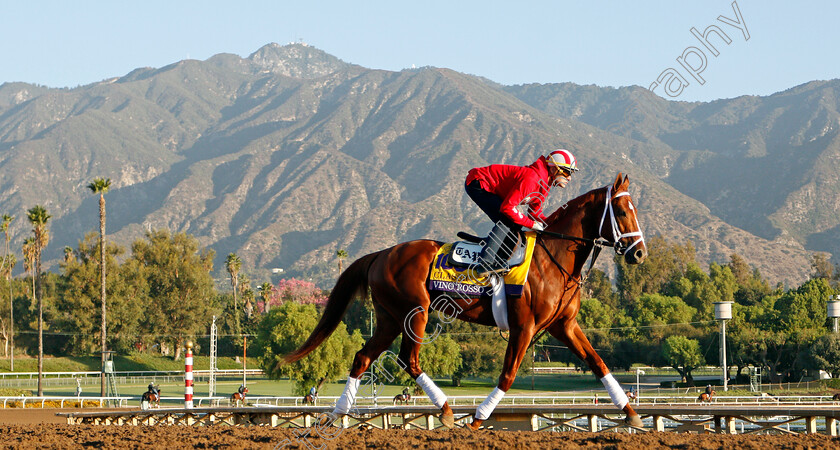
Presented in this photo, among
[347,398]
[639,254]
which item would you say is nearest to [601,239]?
[639,254]

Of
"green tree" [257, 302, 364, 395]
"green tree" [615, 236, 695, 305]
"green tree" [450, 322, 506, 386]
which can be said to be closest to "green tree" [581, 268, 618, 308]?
"green tree" [615, 236, 695, 305]

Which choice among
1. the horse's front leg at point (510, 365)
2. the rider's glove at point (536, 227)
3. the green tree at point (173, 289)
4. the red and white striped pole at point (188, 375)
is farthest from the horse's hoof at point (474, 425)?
the green tree at point (173, 289)

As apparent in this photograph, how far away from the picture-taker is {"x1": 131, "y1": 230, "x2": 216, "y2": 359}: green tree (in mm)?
106938

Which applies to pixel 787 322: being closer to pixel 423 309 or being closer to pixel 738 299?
pixel 738 299

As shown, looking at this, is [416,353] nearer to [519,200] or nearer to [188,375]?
[519,200]

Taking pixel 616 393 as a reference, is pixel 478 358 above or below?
below

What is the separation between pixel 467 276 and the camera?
12039 mm

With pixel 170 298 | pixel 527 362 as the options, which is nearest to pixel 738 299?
pixel 527 362

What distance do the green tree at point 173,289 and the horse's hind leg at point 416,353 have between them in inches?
3866

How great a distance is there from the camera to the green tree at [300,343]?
62.8 meters

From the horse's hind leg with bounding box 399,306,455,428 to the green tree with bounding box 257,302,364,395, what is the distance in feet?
162

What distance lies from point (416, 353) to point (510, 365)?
57.2 inches

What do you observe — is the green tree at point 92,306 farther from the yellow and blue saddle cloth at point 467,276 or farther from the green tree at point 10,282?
the yellow and blue saddle cloth at point 467,276

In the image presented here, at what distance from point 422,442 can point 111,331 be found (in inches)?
3677
